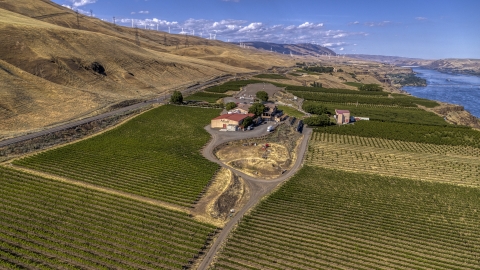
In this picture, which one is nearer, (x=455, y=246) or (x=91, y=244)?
(x=91, y=244)

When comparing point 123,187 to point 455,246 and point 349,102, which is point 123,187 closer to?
point 455,246

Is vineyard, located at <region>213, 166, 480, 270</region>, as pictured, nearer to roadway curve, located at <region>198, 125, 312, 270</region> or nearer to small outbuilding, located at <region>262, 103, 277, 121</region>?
roadway curve, located at <region>198, 125, 312, 270</region>

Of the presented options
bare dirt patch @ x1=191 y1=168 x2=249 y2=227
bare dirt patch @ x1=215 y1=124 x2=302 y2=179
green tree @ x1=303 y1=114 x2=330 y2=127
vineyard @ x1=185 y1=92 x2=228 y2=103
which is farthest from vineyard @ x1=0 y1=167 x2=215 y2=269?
vineyard @ x1=185 y1=92 x2=228 y2=103

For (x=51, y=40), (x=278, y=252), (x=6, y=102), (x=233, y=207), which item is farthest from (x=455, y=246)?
(x=51, y=40)

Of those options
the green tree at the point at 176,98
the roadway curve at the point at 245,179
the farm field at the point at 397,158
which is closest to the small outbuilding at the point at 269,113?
the roadway curve at the point at 245,179

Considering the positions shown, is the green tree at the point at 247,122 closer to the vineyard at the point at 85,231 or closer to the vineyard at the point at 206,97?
the vineyard at the point at 206,97

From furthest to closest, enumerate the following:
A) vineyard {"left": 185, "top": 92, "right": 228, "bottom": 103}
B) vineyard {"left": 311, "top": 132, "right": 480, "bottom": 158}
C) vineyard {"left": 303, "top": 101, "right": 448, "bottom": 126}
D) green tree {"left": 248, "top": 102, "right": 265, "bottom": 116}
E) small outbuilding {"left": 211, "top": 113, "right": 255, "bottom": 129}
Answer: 1. vineyard {"left": 185, "top": 92, "right": 228, "bottom": 103}
2. vineyard {"left": 303, "top": 101, "right": 448, "bottom": 126}
3. green tree {"left": 248, "top": 102, "right": 265, "bottom": 116}
4. small outbuilding {"left": 211, "top": 113, "right": 255, "bottom": 129}
5. vineyard {"left": 311, "top": 132, "right": 480, "bottom": 158}
